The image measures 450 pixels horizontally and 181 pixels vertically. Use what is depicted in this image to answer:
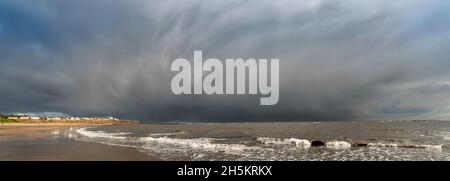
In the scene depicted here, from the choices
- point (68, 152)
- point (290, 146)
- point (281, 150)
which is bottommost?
point (290, 146)

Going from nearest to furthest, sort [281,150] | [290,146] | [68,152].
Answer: [68,152]
[281,150]
[290,146]

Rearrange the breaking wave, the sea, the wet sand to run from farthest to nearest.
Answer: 1. the sea
2. the breaking wave
3. the wet sand

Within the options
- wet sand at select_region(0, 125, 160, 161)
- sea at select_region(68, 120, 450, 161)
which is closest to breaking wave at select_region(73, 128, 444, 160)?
sea at select_region(68, 120, 450, 161)

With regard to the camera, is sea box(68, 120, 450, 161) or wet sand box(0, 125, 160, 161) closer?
wet sand box(0, 125, 160, 161)

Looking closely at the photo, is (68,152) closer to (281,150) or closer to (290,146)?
(281,150)

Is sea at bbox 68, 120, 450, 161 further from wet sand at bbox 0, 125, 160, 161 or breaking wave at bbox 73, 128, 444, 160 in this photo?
wet sand at bbox 0, 125, 160, 161

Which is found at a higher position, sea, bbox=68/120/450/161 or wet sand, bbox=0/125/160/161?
wet sand, bbox=0/125/160/161

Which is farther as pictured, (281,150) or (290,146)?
(290,146)

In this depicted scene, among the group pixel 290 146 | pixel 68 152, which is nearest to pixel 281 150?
pixel 290 146

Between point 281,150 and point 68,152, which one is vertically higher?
point 68,152
